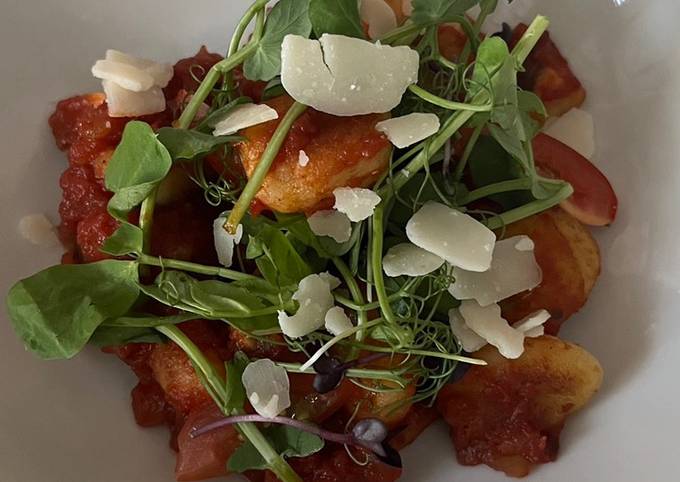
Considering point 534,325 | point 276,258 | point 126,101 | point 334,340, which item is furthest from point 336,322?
point 126,101

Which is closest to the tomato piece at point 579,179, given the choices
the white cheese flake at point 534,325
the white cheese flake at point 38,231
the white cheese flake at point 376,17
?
the white cheese flake at point 534,325

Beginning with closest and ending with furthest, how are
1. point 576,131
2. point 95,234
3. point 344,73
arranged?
1. point 344,73
2. point 95,234
3. point 576,131

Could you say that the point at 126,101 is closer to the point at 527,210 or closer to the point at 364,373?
the point at 364,373

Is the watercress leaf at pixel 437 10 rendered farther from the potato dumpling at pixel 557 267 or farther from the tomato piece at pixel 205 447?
the tomato piece at pixel 205 447

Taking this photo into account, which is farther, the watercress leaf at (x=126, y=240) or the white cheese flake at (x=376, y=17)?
the white cheese flake at (x=376, y=17)

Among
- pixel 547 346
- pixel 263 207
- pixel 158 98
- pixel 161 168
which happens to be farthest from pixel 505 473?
pixel 158 98

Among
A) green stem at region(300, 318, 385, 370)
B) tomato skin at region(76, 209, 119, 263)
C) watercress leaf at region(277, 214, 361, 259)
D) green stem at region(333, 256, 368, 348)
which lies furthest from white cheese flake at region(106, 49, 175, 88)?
green stem at region(300, 318, 385, 370)

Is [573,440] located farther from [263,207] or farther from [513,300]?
[263,207]
